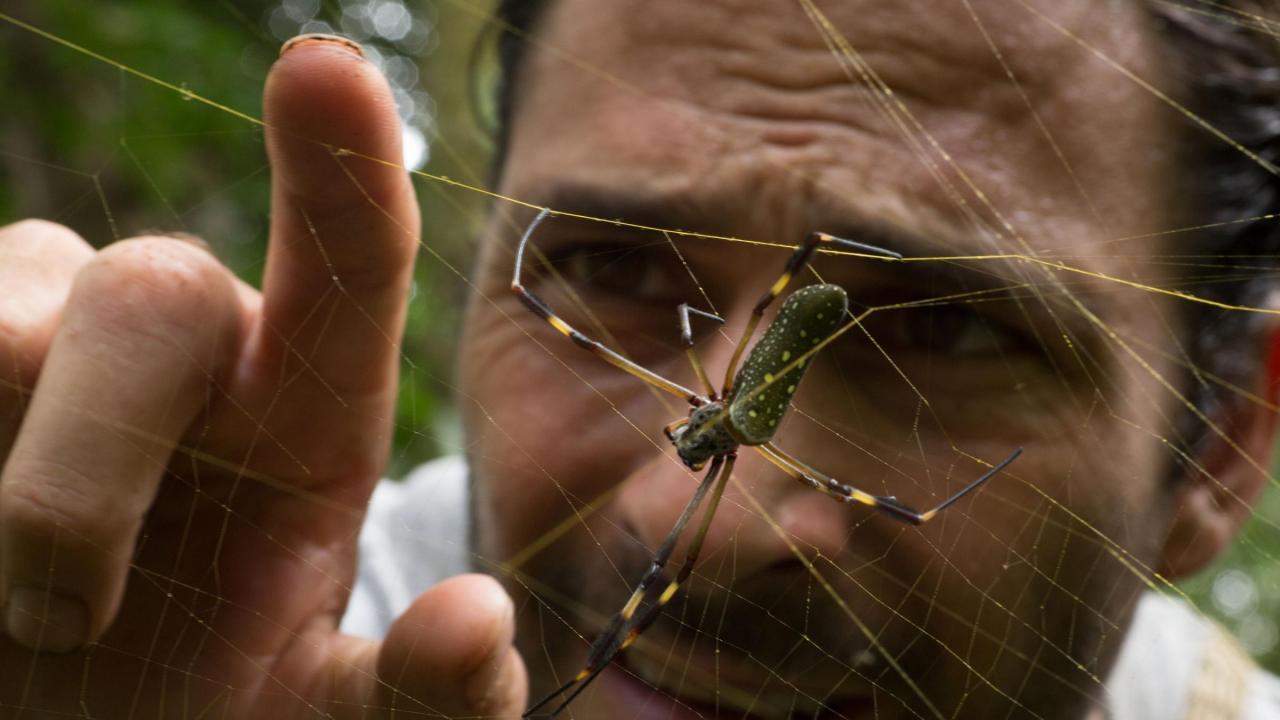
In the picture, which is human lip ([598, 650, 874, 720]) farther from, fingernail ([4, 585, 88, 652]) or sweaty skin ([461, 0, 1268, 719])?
fingernail ([4, 585, 88, 652])

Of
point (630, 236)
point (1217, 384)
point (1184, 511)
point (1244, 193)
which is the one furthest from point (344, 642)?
point (1244, 193)

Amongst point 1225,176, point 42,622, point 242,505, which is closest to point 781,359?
point 242,505

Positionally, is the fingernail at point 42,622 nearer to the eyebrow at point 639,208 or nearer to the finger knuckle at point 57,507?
the finger knuckle at point 57,507

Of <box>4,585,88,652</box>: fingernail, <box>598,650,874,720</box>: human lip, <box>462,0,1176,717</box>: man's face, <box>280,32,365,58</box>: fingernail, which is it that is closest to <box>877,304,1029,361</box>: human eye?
<box>462,0,1176,717</box>: man's face

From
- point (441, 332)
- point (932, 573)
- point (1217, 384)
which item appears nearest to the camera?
point (932, 573)

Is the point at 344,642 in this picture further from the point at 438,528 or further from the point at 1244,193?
the point at 1244,193

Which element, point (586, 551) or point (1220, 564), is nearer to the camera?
point (586, 551)

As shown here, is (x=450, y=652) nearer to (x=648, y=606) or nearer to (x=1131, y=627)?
(x=648, y=606)
